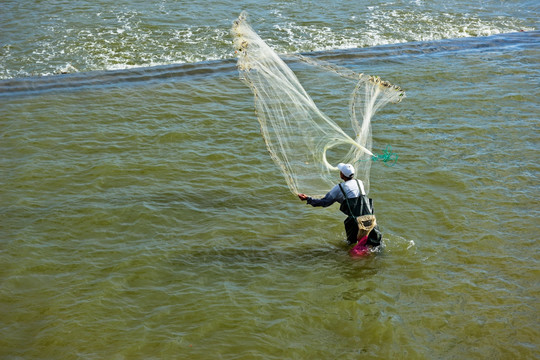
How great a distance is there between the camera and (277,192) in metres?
9.85

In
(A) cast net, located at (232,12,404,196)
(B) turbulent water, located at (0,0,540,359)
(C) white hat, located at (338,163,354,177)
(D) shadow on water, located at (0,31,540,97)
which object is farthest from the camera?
(D) shadow on water, located at (0,31,540,97)

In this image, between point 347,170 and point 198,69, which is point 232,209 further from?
point 198,69

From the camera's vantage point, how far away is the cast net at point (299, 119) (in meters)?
8.56

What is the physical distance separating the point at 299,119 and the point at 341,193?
1.85 meters

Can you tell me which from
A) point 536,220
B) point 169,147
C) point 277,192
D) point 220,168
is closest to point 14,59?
point 169,147

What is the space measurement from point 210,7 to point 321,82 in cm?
605

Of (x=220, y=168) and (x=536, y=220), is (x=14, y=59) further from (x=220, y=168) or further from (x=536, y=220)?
(x=536, y=220)

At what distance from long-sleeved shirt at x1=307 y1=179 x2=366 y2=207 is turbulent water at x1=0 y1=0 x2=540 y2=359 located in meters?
0.86

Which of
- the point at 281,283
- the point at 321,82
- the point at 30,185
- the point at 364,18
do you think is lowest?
the point at 281,283

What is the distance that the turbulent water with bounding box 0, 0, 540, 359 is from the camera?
6812 millimetres

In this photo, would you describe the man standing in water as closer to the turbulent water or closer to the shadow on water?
the turbulent water

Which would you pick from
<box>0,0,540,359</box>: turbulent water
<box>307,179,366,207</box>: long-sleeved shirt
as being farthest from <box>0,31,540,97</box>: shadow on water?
<box>307,179,366,207</box>: long-sleeved shirt

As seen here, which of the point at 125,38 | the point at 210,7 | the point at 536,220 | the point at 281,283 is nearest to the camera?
the point at 281,283

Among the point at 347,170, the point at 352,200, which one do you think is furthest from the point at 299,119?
the point at 352,200
